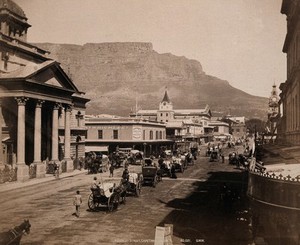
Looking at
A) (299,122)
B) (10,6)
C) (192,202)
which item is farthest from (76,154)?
(299,122)

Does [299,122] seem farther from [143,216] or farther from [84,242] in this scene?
[84,242]

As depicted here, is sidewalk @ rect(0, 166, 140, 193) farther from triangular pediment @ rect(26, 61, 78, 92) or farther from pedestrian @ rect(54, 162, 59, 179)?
triangular pediment @ rect(26, 61, 78, 92)

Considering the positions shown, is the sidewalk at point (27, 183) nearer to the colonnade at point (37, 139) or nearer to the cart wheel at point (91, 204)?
the colonnade at point (37, 139)

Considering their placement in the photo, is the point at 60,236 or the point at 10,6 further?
the point at 10,6

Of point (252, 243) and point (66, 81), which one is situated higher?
point (66, 81)

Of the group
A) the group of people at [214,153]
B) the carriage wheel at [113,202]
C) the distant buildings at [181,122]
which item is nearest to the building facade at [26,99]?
the carriage wheel at [113,202]

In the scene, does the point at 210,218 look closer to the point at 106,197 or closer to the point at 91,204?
the point at 106,197
